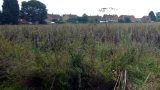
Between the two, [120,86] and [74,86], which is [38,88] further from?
[120,86]

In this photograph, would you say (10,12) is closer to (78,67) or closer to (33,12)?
(33,12)

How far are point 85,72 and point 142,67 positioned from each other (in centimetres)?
191

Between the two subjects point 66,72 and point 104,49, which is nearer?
point 66,72

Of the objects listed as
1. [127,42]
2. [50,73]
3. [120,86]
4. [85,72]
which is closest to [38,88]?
[50,73]

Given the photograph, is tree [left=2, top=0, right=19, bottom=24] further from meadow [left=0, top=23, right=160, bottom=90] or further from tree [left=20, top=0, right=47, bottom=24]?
meadow [left=0, top=23, right=160, bottom=90]

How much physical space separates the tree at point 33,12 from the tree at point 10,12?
0.85 meters

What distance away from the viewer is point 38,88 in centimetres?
713

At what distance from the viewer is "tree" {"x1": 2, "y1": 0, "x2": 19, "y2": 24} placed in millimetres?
30844

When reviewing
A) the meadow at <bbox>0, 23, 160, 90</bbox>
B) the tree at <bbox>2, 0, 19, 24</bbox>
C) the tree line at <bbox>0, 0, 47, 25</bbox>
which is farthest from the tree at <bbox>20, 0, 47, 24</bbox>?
the meadow at <bbox>0, 23, 160, 90</bbox>

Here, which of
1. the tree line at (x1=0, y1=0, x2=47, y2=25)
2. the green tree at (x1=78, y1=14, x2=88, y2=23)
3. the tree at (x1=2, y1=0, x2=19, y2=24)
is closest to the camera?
the green tree at (x1=78, y1=14, x2=88, y2=23)

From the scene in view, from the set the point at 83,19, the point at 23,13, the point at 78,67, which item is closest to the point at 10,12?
the point at 23,13

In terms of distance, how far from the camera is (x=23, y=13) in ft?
110

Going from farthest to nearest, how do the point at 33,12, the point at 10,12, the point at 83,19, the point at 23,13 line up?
the point at 23,13, the point at 33,12, the point at 10,12, the point at 83,19

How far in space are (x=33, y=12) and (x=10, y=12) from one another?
2583 millimetres
